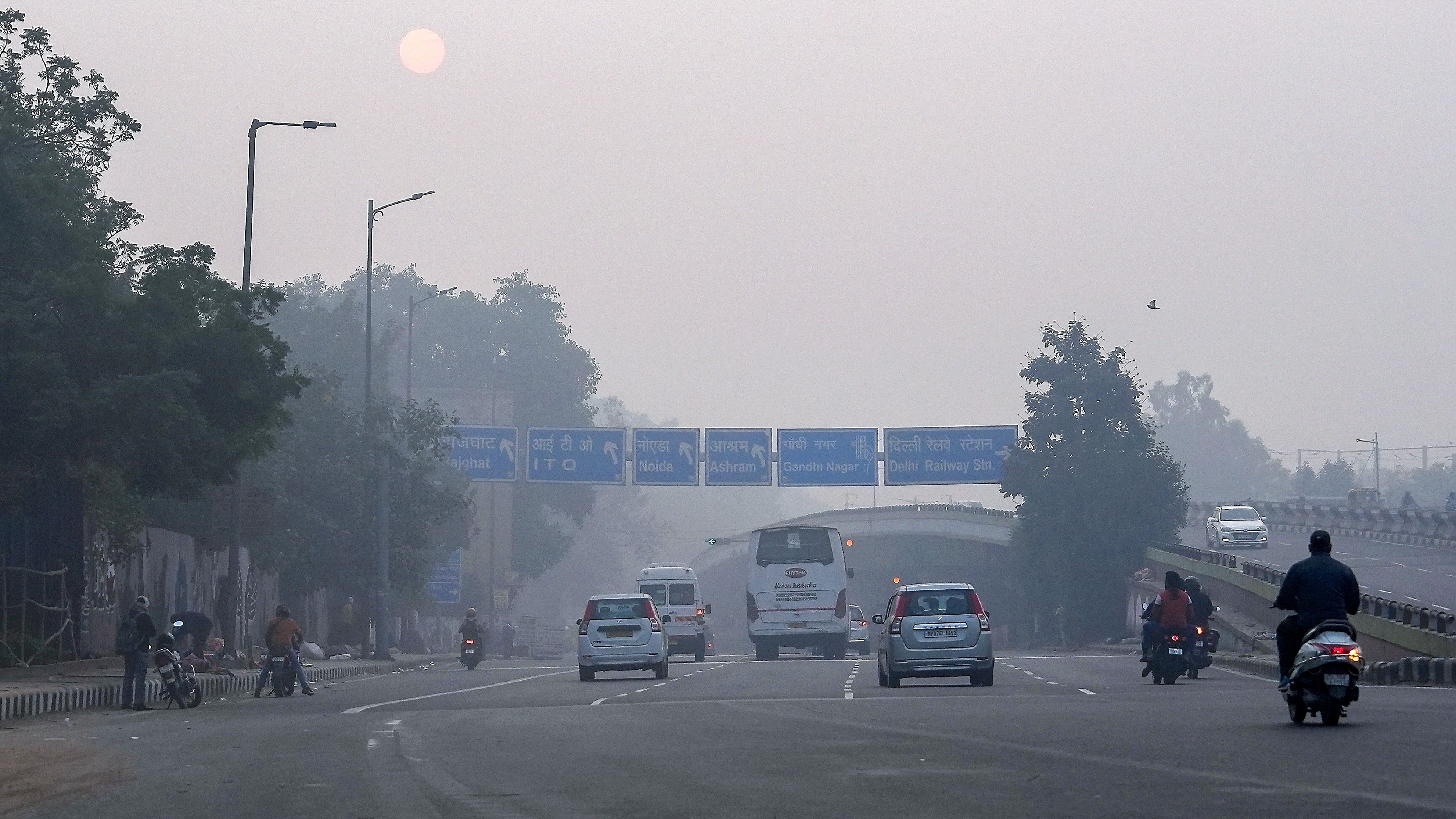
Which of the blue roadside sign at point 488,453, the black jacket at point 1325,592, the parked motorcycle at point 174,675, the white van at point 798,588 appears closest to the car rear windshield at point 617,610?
the parked motorcycle at point 174,675

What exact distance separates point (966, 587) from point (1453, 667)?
277 inches

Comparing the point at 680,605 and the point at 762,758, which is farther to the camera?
the point at 680,605

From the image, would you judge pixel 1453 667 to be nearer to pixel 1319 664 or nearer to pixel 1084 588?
pixel 1319 664

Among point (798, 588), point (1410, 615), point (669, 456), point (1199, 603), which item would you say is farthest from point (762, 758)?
point (669, 456)

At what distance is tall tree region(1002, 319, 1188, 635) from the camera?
70562 millimetres

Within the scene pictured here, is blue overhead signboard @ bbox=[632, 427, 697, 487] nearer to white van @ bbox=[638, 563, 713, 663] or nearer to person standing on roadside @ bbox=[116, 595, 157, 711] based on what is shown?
white van @ bbox=[638, 563, 713, 663]

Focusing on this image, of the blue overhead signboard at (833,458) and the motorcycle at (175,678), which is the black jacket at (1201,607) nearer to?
the motorcycle at (175,678)

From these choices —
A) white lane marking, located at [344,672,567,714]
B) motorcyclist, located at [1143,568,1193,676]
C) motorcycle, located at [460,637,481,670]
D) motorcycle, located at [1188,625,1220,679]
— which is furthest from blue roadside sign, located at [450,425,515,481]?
motorcyclist, located at [1143,568,1193,676]

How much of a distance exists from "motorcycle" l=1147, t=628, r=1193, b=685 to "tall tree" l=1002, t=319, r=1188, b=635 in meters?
41.0

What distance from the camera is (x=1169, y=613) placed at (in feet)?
91.9

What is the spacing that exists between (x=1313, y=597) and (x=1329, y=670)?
0.68 m

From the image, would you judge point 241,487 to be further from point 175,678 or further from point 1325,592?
point 1325,592

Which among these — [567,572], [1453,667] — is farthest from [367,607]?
[567,572]

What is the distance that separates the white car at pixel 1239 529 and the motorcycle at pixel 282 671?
177ft
